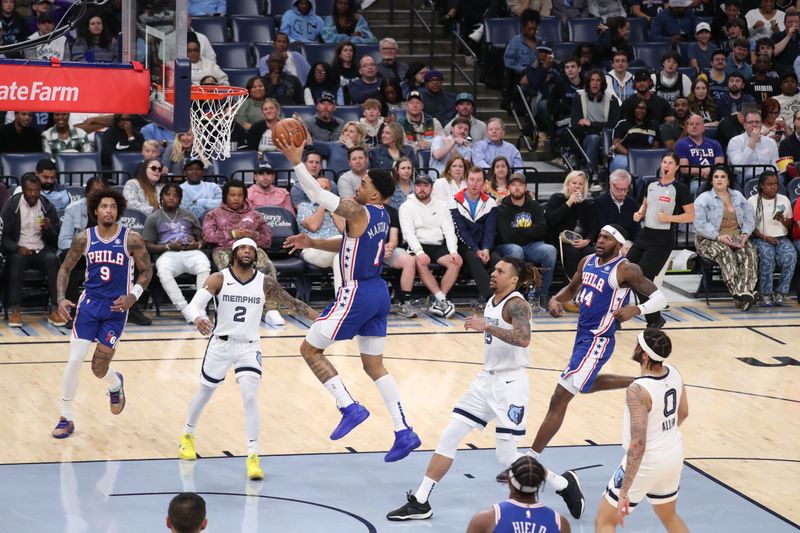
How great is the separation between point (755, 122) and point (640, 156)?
4.79 ft

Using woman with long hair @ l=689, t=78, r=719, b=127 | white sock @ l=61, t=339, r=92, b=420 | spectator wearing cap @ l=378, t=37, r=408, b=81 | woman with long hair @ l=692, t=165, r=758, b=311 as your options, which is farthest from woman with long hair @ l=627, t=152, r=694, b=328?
white sock @ l=61, t=339, r=92, b=420

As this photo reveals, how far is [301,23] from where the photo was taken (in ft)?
59.4

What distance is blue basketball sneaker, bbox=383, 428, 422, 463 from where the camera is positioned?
9.28 meters

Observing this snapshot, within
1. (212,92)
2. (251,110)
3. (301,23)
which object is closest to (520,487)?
(212,92)

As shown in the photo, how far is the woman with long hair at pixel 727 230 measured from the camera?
1511 cm

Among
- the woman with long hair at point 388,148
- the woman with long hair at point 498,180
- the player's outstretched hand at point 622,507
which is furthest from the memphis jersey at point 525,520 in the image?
the woman with long hair at point 388,148

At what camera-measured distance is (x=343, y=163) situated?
A: 51.5ft

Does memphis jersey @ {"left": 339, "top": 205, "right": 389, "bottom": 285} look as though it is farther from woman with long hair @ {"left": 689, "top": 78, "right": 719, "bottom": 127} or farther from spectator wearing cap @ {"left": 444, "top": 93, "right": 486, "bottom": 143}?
woman with long hair @ {"left": 689, "top": 78, "right": 719, "bottom": 127}

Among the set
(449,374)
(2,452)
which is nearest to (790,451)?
(449,374)

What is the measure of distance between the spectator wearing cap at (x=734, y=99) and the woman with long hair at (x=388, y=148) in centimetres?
499

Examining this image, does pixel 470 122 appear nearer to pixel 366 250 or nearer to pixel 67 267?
pixel 67 267

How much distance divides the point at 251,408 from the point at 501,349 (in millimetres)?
1867

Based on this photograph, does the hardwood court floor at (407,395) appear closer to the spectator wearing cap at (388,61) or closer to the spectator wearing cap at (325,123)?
the spectator wearing cap at (325,123)

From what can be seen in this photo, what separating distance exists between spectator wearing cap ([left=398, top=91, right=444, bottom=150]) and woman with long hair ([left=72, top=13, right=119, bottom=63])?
11.6ft
